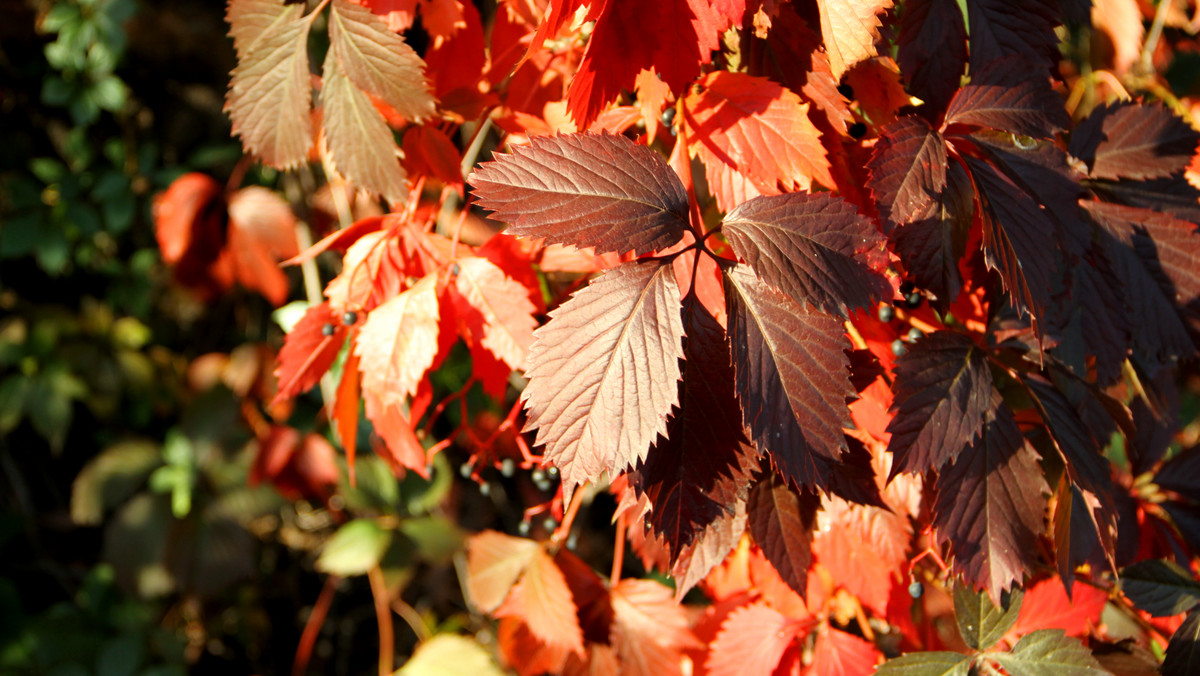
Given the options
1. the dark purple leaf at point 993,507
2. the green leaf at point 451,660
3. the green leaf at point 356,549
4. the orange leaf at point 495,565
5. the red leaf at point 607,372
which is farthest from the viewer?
the green leaf at point 356,549

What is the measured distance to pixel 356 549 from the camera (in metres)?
1.46

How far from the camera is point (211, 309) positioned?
6.30 ft

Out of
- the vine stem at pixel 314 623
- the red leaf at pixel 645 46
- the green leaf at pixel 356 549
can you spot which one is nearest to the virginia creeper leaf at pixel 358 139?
the red leaf at pixel 645 46

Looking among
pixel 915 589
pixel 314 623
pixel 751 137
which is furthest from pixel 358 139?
pixel 314 623

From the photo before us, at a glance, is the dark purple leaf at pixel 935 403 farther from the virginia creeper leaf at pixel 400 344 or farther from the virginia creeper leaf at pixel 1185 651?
the virginia creeper leaf at pixel 400 344

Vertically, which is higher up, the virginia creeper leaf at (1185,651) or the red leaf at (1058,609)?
the virginia creeper leaf at (1185,651)

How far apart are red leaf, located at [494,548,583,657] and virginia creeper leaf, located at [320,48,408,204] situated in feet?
1.50

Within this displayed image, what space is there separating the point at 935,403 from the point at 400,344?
0.45m

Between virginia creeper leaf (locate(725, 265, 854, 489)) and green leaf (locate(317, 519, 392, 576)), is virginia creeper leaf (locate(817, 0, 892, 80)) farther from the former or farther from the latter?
green leaf (locate(317, 519, 392, 576))

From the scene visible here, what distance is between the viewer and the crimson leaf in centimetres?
51

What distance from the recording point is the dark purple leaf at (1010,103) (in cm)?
58

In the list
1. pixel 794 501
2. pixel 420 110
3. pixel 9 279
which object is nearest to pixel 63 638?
pixel 9 279

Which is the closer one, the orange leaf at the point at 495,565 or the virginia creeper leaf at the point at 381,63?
the virginia creeper leaf at the point at 381,63

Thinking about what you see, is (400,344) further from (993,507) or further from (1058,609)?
(1058,609)
